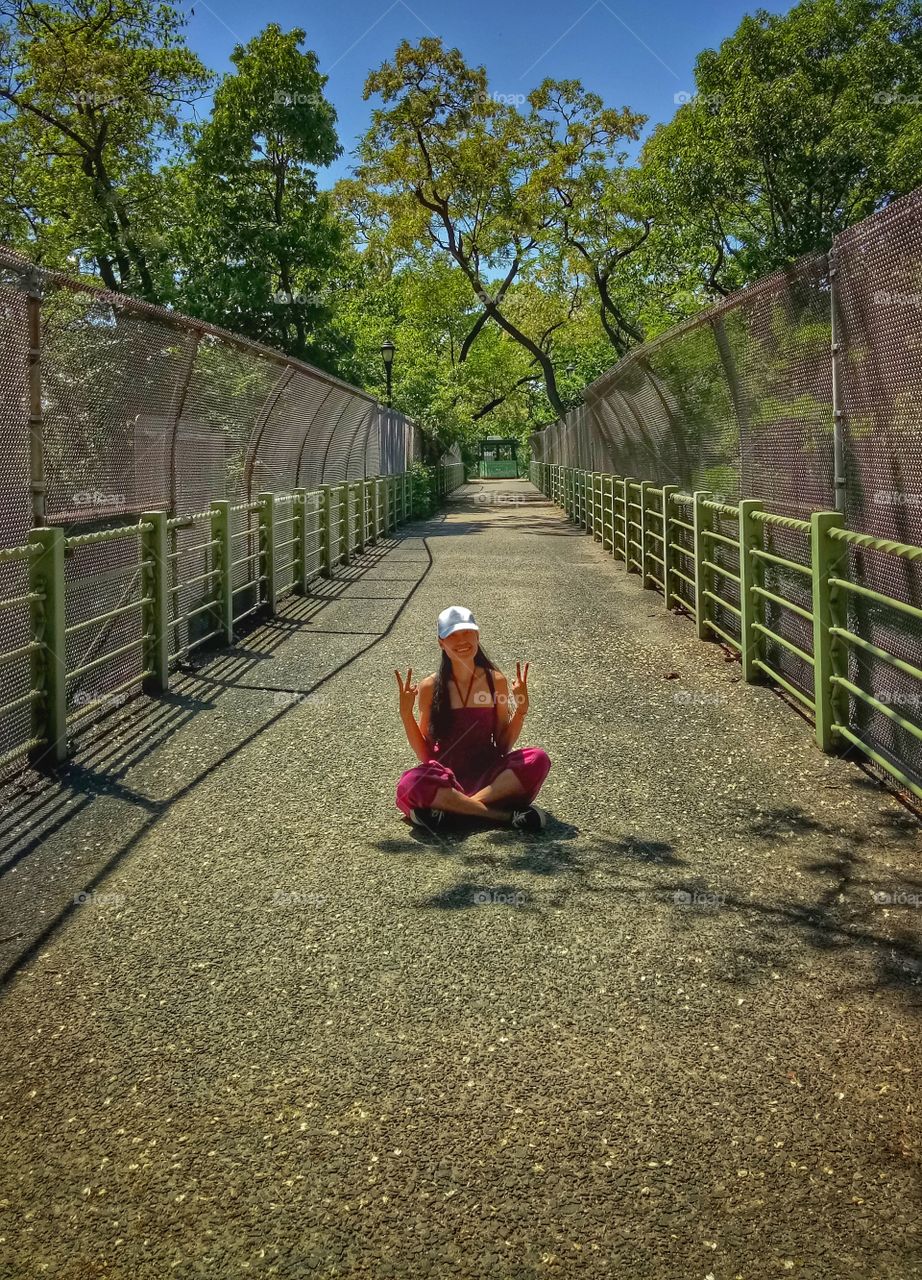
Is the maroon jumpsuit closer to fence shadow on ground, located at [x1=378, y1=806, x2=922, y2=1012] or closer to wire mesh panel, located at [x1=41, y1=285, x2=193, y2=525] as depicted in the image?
fence shadow on ground, located at [x1=378, y1=806, x2=922, y2=1012]

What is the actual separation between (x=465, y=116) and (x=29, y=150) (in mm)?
10535

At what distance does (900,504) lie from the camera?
15.9ft

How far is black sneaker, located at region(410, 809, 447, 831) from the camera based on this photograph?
4.62 m

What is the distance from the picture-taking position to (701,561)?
9.09 m

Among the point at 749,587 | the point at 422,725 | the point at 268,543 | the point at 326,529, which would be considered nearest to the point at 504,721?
the point at 422,725

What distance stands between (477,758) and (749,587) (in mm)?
3286

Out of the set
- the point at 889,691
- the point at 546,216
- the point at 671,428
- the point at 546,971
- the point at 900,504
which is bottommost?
the point at 546,971

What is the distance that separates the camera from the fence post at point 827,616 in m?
5.62

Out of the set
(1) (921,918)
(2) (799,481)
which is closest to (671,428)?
(2) (799,481)

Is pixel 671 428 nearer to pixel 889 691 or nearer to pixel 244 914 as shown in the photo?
pixel 889 691

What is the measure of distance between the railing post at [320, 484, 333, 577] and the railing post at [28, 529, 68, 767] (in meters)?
8.37

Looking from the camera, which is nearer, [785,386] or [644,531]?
[785,386]

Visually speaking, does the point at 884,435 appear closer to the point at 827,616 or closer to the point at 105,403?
the point at 827,616

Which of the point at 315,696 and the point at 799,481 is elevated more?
the point at 799,481
